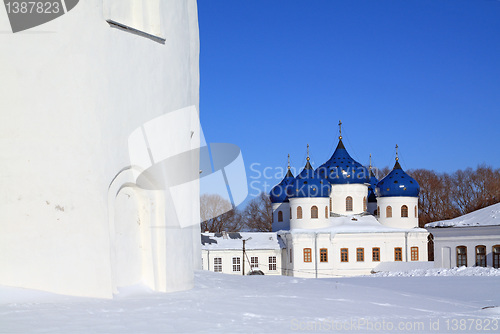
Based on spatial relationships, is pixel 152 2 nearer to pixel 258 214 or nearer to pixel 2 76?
pixel 2 76

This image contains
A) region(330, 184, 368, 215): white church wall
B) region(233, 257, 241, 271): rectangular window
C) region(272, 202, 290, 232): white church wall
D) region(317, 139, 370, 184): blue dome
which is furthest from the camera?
region(272, 202, 290, 232): white church wall

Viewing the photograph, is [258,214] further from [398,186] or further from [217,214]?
[398,186]

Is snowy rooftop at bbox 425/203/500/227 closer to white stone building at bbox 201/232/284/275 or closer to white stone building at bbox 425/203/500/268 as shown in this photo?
white stone building at bbox 425/203/500/268

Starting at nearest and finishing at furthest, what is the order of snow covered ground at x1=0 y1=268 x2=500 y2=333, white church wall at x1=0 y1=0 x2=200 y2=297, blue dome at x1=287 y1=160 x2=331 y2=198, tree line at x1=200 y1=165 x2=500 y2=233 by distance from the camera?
snow covered ground at x1=0 y1=268 x2=500 y2=333 → white church wall at x1=0 y1=0 x2=200 y2=297 → blue dome at x1=287 y1=160 x2=331 y2=198 → tree line at x1=200 y1=165 x2=500 y2=233

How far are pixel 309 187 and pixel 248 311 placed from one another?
28375 millimetres

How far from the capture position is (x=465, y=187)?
48.2m

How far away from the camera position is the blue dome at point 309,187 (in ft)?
116

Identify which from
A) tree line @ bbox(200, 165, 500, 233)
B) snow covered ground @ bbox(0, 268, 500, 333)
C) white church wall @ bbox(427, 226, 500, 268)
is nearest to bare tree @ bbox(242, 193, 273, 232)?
tree line @ bbox(200, 165, 500, 233)

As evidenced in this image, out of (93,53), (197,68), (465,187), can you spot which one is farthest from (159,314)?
(465,187)

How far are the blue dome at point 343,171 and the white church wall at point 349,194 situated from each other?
0.33 m

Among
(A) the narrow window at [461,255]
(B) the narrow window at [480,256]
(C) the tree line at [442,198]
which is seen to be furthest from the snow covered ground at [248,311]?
(C) the tree line at [442,198]

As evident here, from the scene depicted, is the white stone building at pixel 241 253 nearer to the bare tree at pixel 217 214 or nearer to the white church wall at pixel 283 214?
the white church wall at pixel 283 214

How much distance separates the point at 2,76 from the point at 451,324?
6.23 m

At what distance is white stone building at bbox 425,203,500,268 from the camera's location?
2353cm
